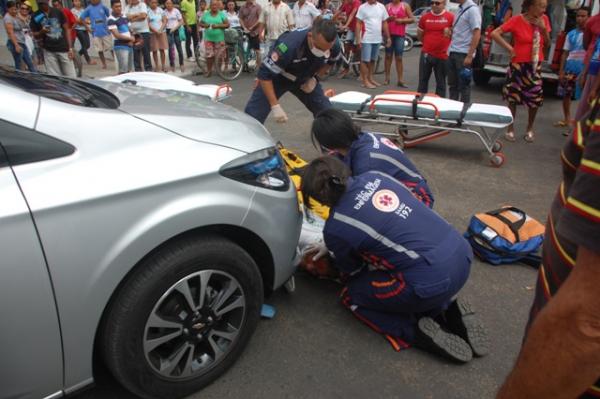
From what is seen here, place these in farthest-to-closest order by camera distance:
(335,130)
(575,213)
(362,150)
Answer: (335,130) < (362,150) < (575,213)

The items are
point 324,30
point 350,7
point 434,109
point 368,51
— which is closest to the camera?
point 324,30

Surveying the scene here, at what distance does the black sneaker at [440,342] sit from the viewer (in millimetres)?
2332

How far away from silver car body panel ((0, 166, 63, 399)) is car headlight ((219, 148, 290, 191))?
750 millimetres

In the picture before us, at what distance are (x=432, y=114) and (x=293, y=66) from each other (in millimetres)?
1739

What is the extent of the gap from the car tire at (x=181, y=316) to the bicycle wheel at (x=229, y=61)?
348 inches

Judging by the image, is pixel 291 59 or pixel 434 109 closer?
pixel 291 59

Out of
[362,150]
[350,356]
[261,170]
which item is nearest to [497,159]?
[362,150]

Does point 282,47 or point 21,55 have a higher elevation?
point 282,47

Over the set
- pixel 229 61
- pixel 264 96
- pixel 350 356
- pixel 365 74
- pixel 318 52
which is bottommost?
pixel 350 356

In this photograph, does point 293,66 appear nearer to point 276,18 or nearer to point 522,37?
point 522,37

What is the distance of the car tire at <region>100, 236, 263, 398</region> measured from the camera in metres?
1.77

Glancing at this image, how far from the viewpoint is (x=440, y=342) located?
2342mm

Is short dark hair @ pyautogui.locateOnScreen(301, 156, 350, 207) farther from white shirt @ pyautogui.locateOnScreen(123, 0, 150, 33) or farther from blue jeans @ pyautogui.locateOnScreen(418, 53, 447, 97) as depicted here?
white shirt @ pyautogui.locateOnScreen(123, 0, 150, 33)

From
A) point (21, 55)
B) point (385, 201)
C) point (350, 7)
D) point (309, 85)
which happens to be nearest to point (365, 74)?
point (350, 7)
